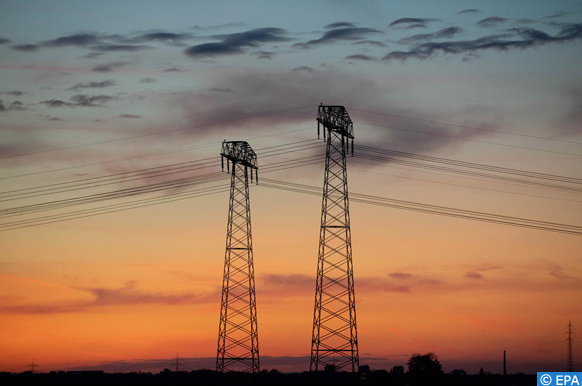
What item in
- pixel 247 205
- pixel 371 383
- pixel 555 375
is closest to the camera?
pixel 555 375

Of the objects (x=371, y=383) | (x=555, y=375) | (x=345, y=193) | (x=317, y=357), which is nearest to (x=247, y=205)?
(x=345, y=193)

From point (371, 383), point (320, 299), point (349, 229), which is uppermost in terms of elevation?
point (349, 229)

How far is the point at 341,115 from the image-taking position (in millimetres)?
98375

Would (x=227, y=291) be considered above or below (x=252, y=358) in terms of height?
above

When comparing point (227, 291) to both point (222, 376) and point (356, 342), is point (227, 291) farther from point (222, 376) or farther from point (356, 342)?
point (356, 342)

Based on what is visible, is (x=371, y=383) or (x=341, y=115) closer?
(x=341, y=115)

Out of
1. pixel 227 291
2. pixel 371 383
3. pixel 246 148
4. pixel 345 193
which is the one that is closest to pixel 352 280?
pixel 345 193

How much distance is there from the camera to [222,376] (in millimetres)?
101812

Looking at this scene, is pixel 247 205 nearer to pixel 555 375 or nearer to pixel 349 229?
pixel 349 229

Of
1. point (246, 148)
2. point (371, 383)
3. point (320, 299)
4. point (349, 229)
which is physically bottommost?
point (371, 383)

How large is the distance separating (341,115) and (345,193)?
9800 millimetres

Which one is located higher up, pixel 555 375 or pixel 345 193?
pixel 345 193

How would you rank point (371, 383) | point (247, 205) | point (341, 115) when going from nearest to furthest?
point (341, 115) → point (247, 205) → point (371, 383)

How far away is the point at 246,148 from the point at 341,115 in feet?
50.7
